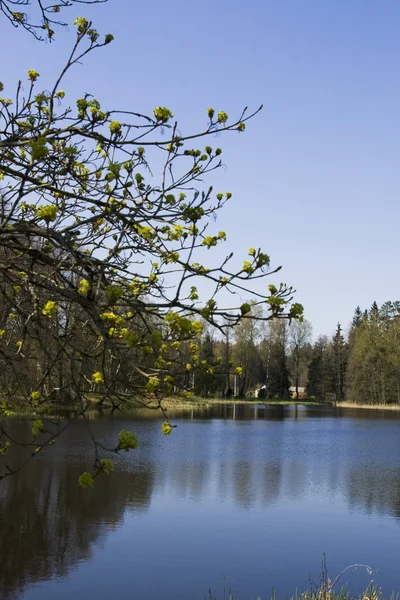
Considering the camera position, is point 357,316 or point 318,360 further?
point 357,316

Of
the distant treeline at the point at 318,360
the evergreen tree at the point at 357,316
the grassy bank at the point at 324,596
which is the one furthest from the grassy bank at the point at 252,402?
the grassy bank at the point at 324,596

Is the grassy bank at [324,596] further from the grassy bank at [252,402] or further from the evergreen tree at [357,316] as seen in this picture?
the evergreen tree at [357,316]

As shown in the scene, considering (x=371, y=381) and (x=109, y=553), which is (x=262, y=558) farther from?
(x=371, y=381)

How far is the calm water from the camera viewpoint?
26.0 feet

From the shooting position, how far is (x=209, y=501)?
12102 mm

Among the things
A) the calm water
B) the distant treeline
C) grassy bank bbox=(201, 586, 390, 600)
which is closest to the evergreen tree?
the distant treeline

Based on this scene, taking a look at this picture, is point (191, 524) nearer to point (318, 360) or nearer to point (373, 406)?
point (373, 406)

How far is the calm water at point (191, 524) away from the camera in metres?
7.93

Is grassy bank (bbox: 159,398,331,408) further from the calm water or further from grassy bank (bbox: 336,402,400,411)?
the calm water

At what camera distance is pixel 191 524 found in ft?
34.3

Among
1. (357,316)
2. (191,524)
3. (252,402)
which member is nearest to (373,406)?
(252,402)

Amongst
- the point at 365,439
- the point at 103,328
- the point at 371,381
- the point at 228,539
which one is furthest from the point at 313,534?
the point at 371,381

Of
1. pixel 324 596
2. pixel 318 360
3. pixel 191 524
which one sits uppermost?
pixel 318 360

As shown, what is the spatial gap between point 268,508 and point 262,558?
9.65 ft
